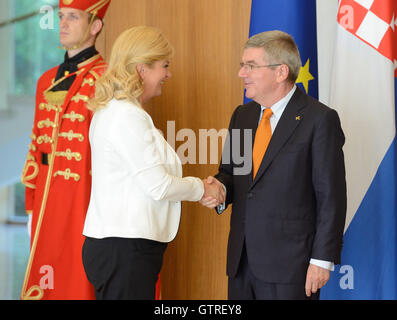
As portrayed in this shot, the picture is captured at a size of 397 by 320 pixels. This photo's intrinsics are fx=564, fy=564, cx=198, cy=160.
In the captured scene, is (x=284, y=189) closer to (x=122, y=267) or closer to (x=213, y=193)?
(x=213, y=193)

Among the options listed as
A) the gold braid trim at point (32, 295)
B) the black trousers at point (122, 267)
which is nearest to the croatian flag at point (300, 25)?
the black trousers at point (122, 267)

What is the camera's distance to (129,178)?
203cm

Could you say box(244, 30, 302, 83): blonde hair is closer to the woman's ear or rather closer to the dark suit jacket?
the dark suit jacket

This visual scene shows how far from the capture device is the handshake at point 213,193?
2232mm

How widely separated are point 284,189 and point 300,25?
0.98 m

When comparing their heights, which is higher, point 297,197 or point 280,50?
point 280,50

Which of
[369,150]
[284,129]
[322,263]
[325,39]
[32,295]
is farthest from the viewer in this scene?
[325,39]

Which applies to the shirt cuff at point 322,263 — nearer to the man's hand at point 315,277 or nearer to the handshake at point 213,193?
the man's hand at point 315,277

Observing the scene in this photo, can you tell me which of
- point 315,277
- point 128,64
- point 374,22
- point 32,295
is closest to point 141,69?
A: point 128,64

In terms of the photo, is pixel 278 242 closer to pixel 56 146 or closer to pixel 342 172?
pixel 342 172

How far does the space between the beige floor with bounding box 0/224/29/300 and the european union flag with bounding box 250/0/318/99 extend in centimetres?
254

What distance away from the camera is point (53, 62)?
716 centimetres

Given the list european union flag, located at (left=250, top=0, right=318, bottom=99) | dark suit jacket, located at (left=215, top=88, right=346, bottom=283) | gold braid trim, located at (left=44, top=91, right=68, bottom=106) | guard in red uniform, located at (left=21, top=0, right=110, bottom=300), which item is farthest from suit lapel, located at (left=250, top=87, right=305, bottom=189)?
gold braid trim, located at (left=44, top=91, right=68, bottom=106)

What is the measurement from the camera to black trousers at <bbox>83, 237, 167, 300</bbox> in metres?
2.02
